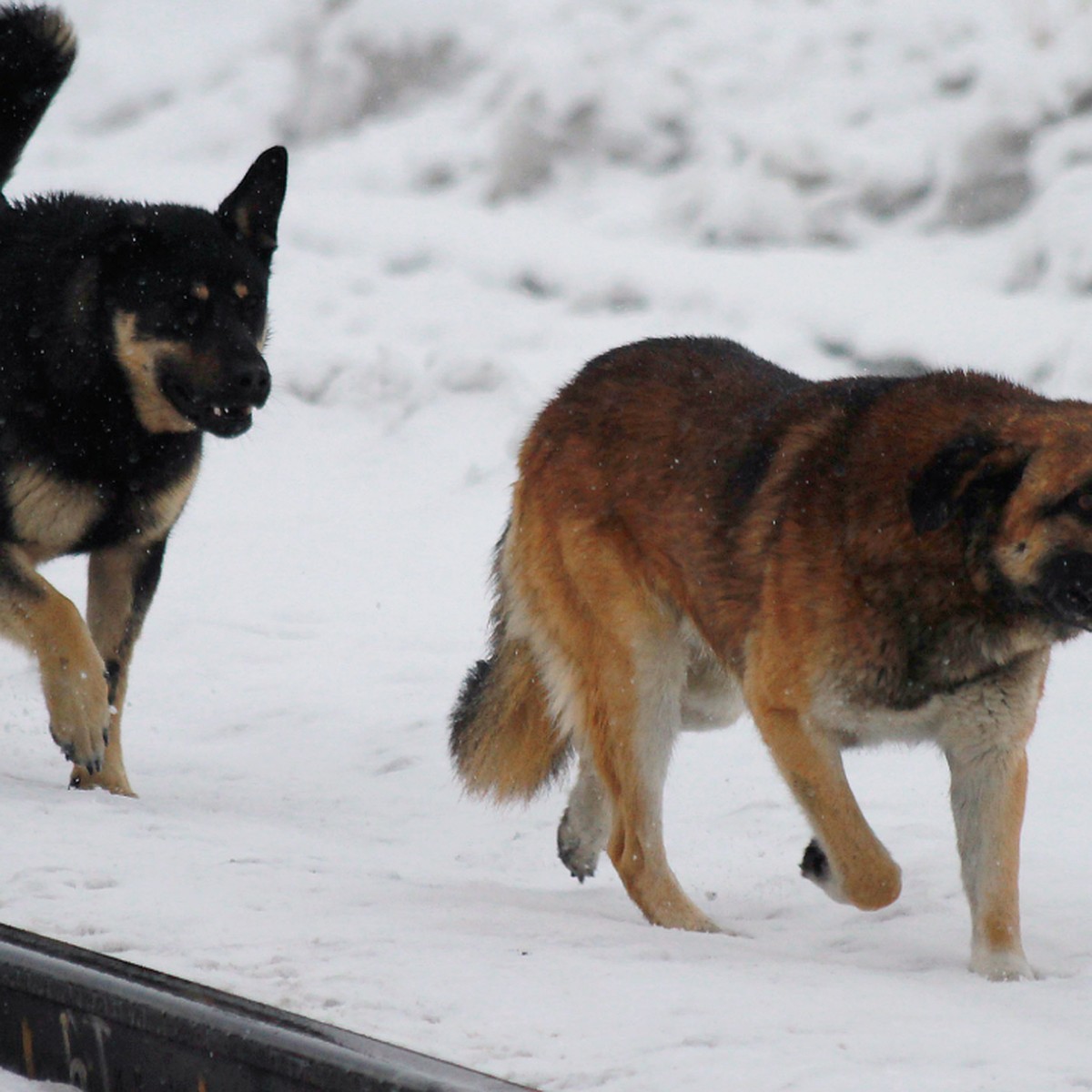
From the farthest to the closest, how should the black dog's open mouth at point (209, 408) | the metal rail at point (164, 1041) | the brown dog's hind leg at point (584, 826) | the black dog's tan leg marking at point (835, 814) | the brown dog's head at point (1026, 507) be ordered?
1. the black dog's open mouth at point (209, 408)
2. the brown dog's hind leg at point (584, 826)
3. the black dog's tan leg marking at point (835, 814)
4. the brown dog's head at point (1026, 507)
5. the metal rail at point (164, 1041)

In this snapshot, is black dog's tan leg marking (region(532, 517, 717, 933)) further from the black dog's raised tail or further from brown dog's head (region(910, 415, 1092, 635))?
the black dog's raised tail

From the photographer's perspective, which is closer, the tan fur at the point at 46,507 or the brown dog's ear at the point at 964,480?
the brown dog's ear at the point at 964,480

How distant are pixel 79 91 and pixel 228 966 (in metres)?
14.1

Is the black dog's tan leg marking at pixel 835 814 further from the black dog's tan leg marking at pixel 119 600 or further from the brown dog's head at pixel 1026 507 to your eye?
the black dog's tan leg marking at pixel 119 600

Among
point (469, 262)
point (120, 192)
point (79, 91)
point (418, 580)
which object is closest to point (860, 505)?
point (418, 580)

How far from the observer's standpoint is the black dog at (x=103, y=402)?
475cm

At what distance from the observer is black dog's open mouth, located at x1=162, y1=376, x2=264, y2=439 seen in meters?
4.91

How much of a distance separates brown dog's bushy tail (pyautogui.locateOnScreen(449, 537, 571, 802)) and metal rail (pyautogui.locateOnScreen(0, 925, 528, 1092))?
2.05 meters

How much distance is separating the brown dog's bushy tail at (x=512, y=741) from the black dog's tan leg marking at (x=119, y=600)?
133 cm

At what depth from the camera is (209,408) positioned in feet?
16.1

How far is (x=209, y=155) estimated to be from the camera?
14.0m

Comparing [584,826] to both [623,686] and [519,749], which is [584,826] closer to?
[519,749]

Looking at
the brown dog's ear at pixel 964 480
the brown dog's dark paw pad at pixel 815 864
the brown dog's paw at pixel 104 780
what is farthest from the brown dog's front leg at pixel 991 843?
the brown dog's paw at pixel 104 780

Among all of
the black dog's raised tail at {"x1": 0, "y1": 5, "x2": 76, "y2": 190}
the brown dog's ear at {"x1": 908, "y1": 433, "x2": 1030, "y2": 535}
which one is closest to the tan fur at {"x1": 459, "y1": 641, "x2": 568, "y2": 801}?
the brown dog's ear at {"x1": 908, "y1": 433, "x2": 1030, "y2": 535}
